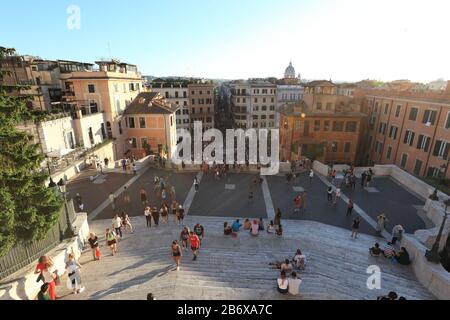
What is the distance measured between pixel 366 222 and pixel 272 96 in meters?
A: 53.5

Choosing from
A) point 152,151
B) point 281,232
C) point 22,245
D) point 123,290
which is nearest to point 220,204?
point 281,232

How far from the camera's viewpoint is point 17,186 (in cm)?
952

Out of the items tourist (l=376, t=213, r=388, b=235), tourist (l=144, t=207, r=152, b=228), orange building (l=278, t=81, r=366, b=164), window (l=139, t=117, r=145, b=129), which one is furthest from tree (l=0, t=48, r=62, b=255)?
orange building (l=278, t=81, r=366, b=164)

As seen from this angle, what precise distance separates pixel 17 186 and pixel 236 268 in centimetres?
937

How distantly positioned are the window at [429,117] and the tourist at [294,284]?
94.2 feet

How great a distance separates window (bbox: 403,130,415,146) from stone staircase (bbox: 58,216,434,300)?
2238 centimetres

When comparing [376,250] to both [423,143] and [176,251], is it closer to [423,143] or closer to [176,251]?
[176,251]

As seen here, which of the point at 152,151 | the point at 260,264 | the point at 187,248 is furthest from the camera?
the point at 152,151

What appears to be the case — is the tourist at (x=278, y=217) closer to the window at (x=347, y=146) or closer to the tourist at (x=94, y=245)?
the tourist at (x=94, y=245)

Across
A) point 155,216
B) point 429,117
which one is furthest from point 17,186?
point 429,117

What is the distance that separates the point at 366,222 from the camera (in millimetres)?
16516

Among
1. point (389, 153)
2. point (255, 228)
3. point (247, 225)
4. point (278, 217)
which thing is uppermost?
point (278, 217)

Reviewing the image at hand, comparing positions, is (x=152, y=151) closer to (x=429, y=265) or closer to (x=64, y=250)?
(x=64, y=250)
